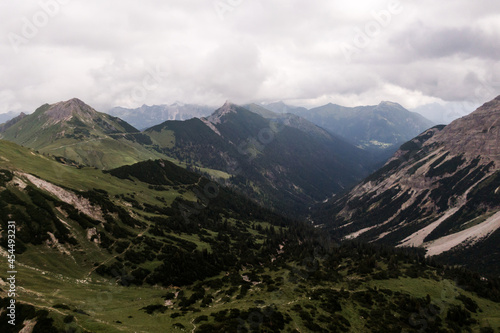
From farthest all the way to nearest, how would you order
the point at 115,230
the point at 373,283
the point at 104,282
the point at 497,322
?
the point at 115,230 → the point at 373,283 → the point at 104,282 → the point at 497,322

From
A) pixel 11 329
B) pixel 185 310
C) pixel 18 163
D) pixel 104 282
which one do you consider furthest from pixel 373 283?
pixel 18 163

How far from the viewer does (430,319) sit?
9331 centimetres

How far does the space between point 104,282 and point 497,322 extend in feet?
470

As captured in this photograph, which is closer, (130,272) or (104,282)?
(104,282)

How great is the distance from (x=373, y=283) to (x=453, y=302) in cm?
2834

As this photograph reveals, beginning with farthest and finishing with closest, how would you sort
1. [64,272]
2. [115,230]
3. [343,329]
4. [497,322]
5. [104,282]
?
[115,230] → [104,282] → [64,272] → [497,322] → [343,329]

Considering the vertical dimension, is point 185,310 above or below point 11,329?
below

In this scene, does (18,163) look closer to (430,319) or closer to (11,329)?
(11,329)

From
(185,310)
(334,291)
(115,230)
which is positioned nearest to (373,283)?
(334,291)

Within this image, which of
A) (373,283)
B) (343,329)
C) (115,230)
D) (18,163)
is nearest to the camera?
(343,329)

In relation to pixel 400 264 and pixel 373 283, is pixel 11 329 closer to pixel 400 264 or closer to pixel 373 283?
pixel 373 283

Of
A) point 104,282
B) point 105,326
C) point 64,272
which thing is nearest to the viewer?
point 105,326

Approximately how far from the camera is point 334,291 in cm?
10381

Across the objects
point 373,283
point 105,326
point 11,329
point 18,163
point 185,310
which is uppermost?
point 18,163
